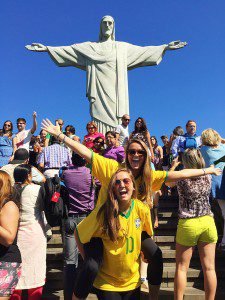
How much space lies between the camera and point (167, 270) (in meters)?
4.41

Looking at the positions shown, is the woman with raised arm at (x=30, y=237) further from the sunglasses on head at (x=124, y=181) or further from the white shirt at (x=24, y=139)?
the white shirt at (x=24, y=139)

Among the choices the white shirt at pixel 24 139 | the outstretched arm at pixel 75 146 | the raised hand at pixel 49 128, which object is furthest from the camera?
the white shirt at pixel 24 139

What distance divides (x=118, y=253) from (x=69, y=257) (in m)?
1.69

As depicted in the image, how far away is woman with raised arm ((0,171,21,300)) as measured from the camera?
2.42 meters

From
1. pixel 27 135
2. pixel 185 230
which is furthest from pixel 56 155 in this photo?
pixel 185 230

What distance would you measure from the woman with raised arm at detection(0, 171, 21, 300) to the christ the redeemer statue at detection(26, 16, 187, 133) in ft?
25.5

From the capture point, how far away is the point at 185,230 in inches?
127

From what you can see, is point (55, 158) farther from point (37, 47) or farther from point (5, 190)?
point (37, 47)

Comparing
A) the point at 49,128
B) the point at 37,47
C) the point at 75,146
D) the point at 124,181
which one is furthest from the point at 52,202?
the point at 37,47

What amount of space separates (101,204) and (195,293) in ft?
8.16

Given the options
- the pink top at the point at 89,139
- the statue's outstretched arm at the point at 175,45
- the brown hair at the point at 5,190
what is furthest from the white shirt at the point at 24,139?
the statue's outstretched arm at the point at 175,45

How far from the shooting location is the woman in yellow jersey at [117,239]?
2.19 meters

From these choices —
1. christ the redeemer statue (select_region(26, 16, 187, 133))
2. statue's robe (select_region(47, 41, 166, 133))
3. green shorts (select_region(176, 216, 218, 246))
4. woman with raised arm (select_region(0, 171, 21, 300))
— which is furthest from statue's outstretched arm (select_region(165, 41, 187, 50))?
woman with raised arm (select_region(0, 171, 21, 300))

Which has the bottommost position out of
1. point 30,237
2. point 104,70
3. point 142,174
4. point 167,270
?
point 167,270
